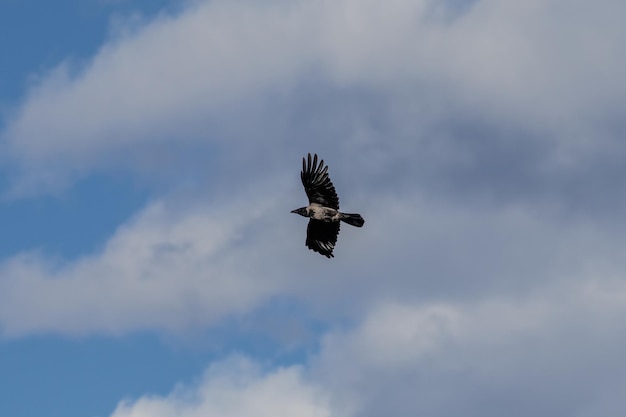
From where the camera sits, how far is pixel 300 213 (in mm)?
113188

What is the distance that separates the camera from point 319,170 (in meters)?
111

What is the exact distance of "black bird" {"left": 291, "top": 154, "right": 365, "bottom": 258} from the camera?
4365 inches

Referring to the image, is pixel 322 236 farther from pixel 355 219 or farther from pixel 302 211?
pixel 355 219

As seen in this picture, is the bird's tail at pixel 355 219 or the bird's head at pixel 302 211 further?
the bird's head at pixel 302 211

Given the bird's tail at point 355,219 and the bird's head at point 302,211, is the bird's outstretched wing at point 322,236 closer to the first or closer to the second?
the bird's head at point 302,211

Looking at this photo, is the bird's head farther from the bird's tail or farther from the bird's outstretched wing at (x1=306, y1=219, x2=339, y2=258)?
the bird's tail

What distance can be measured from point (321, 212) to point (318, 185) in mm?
2044

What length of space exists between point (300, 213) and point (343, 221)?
2.84 metres

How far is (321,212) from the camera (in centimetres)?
11250

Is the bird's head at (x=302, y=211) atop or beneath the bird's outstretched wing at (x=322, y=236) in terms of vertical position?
atop

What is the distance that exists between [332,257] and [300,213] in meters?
3.45

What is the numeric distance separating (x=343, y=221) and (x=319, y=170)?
3.79 meters

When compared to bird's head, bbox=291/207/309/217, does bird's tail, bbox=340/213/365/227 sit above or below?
below

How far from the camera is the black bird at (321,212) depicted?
111 metres
